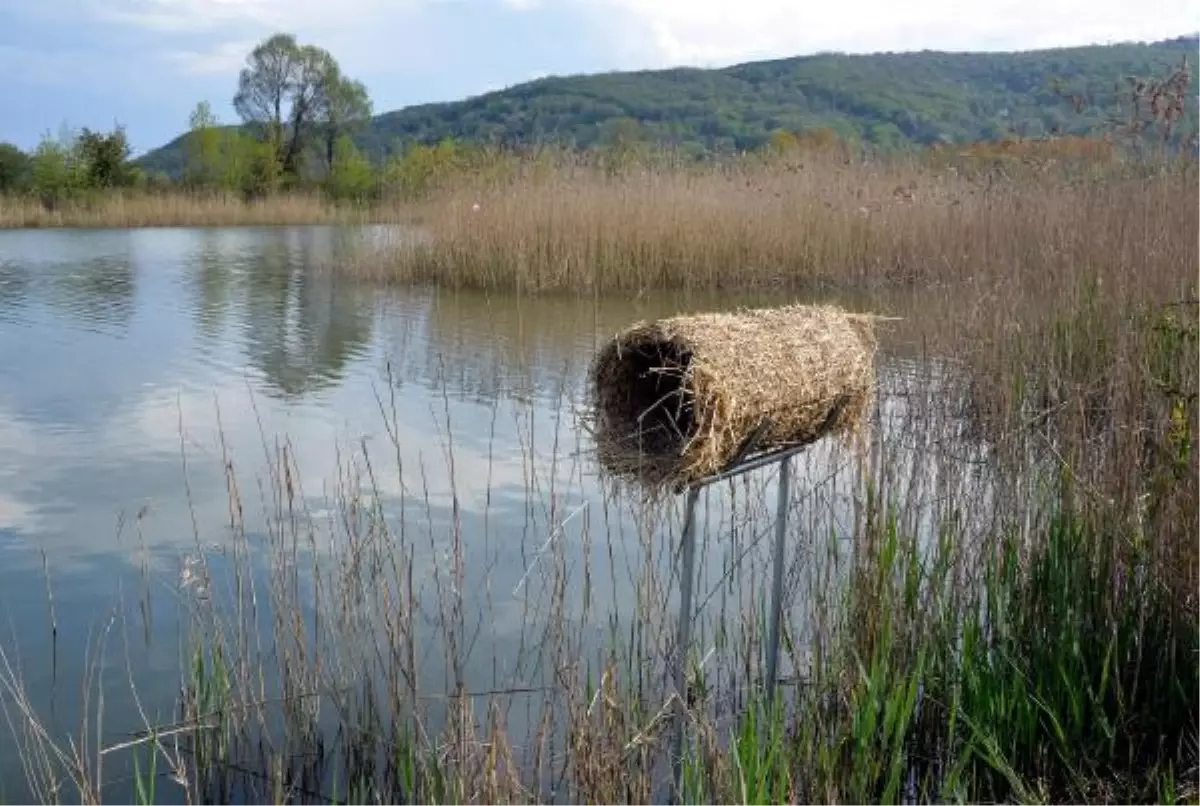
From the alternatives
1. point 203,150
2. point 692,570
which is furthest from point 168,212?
point 692,570

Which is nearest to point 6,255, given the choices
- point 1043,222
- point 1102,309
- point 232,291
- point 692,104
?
point 232,291

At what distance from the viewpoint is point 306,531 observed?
14.4 feet

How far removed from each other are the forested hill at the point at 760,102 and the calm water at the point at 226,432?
4193cm

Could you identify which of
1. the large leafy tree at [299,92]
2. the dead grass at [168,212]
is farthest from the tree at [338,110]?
the dead grass at [168,212]

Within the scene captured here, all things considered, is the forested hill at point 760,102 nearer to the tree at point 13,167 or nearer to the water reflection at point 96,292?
the tree at point 13,167

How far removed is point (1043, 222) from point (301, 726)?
18.4 ft

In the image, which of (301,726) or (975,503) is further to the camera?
(975,503)

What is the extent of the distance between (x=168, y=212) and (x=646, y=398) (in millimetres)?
24546

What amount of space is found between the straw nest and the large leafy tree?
53293 millimetres

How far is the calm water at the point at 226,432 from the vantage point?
3.65 meters

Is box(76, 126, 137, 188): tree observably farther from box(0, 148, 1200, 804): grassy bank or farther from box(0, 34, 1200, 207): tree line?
box(0, 148, 1200, 804): grassy bank

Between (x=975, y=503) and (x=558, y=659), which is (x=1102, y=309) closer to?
(x=975, y=503)

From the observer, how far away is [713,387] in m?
2.22

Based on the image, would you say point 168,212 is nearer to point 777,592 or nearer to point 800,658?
point 800,658
